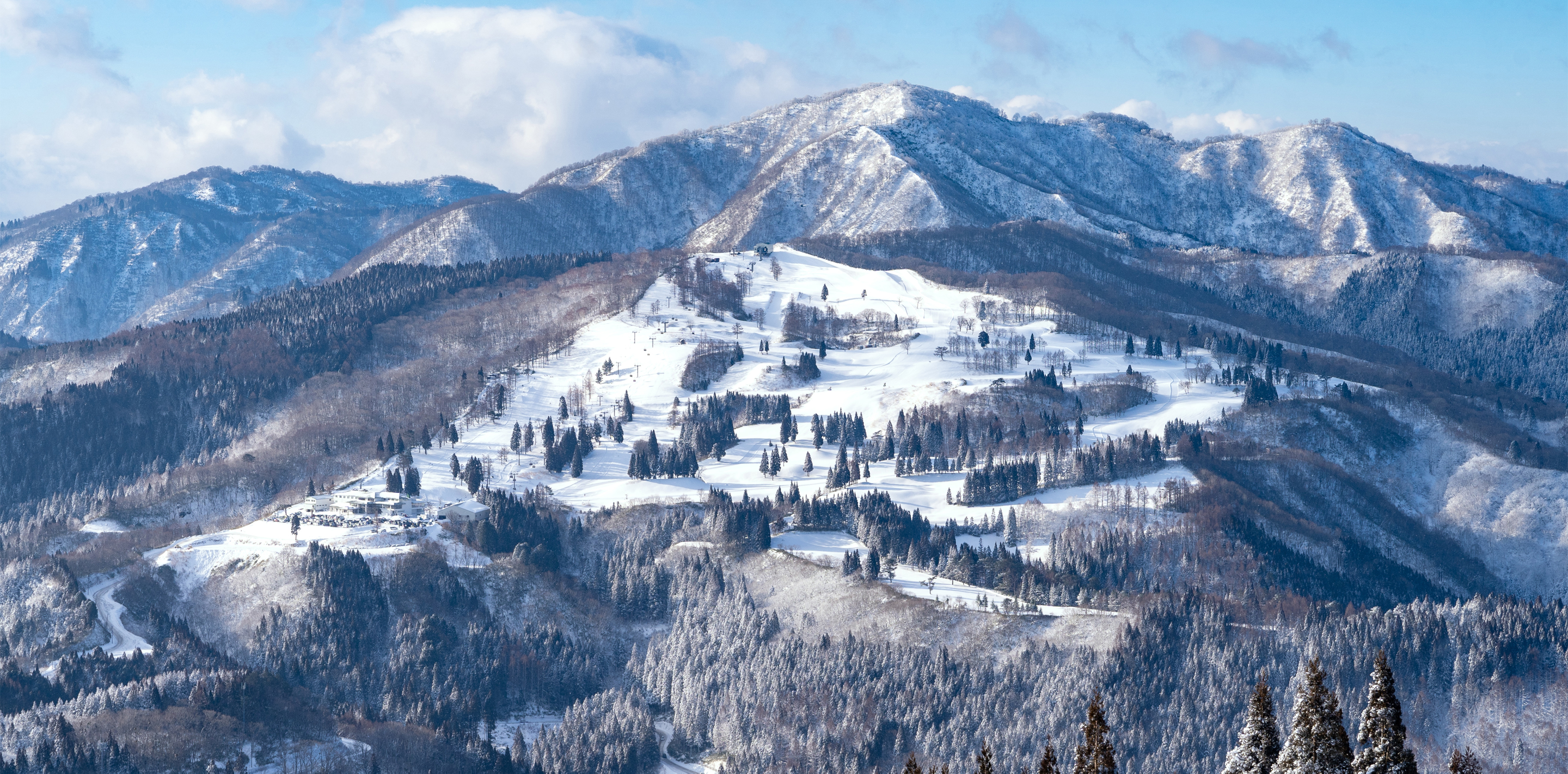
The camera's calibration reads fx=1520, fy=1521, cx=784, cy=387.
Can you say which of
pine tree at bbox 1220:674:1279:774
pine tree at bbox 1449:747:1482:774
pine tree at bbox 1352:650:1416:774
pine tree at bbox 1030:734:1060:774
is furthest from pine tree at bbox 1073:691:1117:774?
pine tree at bbox 1449:747:1482:774

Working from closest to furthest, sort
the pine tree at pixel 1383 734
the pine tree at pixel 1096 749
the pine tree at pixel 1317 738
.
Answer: the pine tree at pixel 1383 734, the pine tree at pixel 1317 738, the pine tree at pixel 1096 749

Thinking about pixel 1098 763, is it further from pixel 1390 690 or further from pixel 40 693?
pixel 40 693

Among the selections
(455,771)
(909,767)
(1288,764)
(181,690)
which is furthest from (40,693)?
(1288,764)

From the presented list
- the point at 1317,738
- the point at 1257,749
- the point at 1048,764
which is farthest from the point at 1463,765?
the point at 1048,764

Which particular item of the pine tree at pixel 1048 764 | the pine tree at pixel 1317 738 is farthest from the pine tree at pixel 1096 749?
the pine tree at pixel 1317 738

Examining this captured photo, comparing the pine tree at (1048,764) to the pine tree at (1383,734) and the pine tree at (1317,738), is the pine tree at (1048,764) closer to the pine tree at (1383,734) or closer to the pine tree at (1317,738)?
the pine tree at (1317,738)

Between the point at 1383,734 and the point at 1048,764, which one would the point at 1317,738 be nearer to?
the point at 1383,734
